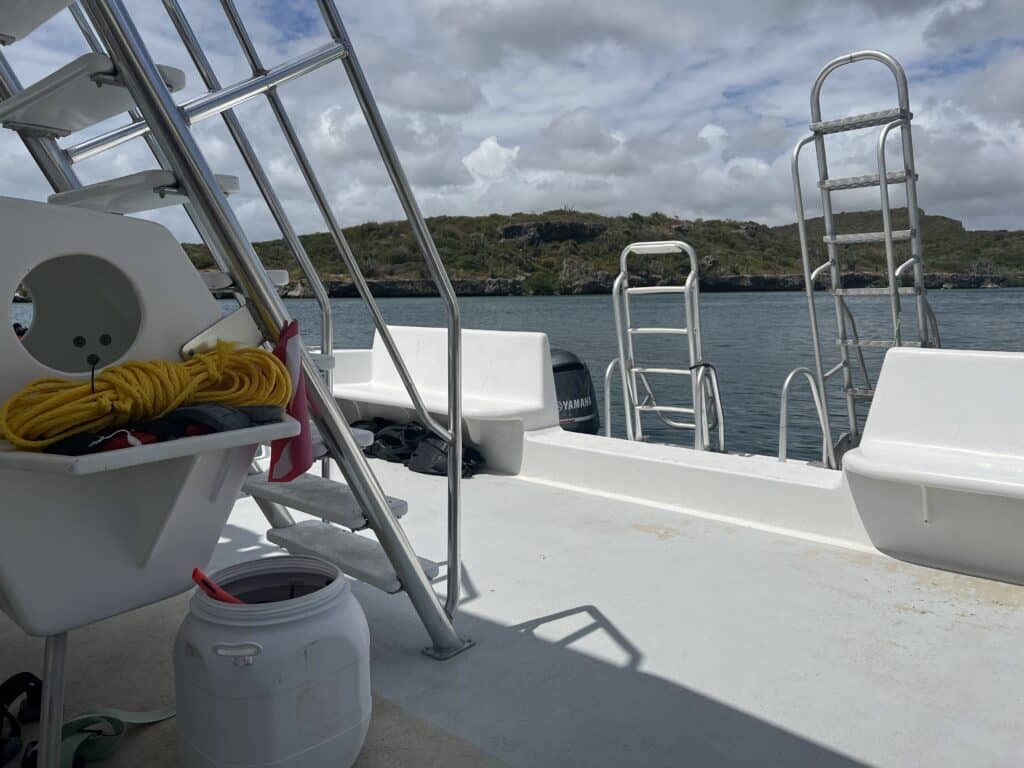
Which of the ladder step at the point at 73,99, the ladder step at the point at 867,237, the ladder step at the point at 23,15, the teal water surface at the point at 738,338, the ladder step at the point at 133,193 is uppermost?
→ the ladder step at the point at 23,15

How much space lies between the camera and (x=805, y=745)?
1.68m

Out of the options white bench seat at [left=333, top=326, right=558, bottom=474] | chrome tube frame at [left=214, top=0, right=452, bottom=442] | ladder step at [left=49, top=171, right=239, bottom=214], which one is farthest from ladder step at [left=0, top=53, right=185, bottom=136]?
white bench seat at [left=333, top=326, right=558, bottom=474]

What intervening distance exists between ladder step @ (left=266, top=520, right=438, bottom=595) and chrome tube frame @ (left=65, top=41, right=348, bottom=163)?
3.49 feet

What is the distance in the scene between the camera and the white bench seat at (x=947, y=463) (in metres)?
2.52

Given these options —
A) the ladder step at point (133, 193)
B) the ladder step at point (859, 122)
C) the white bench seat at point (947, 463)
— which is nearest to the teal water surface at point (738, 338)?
the ladder step at point (133, 193)

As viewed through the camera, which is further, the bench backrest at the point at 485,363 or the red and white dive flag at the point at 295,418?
the bench backrest at the point at 485,363

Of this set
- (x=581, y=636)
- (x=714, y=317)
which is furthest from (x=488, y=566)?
(x=714, y=317)

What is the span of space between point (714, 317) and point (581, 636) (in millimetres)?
39727

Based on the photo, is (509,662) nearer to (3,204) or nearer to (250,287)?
(250,287)

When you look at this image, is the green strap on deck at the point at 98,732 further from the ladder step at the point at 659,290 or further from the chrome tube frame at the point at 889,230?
the chrome tube frame at the point at 889,230

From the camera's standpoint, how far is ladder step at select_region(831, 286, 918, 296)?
13.3 feet

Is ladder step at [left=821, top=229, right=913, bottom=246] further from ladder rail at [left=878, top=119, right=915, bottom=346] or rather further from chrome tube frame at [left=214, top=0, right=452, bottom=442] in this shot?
chrome tube frame at [left=214, top=0, right=452, bottom=442]

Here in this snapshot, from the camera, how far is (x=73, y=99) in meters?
1.55

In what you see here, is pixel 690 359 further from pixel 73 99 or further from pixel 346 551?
pixel 73 99
